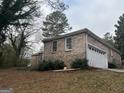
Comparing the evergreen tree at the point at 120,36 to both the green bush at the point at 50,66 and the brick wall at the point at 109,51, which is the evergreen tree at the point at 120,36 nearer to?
the brick wall at the point at 109,51

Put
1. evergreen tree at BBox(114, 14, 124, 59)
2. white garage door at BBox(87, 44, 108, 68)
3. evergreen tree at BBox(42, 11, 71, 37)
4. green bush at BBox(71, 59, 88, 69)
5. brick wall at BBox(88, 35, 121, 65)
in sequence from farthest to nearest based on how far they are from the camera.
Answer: evergreen tree at BBox(42, 11, 71, 37)
evergreen tree at BBox(114, 14, 124, 59)
brick wall at BBox(88, 35, 121, 65)
white garage door at BBox(87, 44, 108, 68)
green bush at BBox(71, 59, 88, 69)

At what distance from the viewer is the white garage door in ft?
83.6

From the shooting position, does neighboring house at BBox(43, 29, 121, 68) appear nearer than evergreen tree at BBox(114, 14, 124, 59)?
Yes

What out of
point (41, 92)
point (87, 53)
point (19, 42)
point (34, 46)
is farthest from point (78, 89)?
point (34, 46)

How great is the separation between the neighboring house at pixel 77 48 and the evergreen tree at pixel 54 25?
22539 millimetres

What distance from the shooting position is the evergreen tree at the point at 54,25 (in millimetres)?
52094

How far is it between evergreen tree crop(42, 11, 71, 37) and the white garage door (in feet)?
74.1

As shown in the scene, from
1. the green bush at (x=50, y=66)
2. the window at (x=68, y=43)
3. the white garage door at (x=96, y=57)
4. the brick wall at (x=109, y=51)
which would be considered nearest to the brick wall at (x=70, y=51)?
the window at (x=68, y=43)

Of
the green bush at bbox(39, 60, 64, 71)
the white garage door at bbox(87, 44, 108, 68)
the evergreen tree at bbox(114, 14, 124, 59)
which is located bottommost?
the green bush at bbox(39, 60, 64, 71)

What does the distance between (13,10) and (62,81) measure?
12920mm

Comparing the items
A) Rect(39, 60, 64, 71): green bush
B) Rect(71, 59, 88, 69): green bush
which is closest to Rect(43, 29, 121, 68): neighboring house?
Rect(71, 59, 88, 69): green bush

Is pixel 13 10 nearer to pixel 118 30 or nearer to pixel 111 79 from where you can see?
pixel 111 79

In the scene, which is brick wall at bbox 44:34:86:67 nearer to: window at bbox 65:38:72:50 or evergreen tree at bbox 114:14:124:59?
window at bbox 65:38:72:50

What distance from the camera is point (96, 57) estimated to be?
27.5 m
